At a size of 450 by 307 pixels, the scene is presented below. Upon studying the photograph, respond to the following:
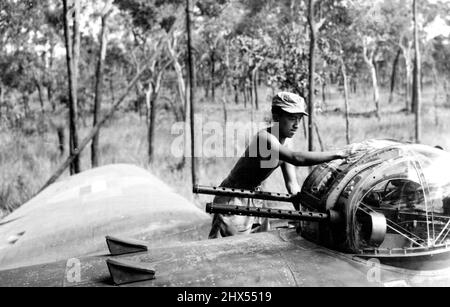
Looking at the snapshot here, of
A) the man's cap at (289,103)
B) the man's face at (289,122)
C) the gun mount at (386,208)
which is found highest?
the man's cap at (289,103)

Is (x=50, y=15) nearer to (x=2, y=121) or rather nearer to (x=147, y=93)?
A: (x=2, y=121)

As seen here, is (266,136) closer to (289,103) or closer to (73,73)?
(289,103)

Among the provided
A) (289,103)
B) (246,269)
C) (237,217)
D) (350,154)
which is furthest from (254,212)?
(237,217)

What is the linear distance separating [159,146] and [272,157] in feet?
58.8

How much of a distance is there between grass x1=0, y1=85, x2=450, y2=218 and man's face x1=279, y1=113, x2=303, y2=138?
21.0 ft

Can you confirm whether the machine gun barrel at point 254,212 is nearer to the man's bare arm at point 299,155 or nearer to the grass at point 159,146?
the man's bare arm at point 299,155

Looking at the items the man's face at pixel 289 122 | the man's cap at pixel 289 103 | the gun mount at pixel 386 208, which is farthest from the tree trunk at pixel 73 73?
the gun mount at pixel 386 208

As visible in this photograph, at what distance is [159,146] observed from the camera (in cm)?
2148

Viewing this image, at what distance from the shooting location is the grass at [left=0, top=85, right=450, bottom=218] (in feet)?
38.7

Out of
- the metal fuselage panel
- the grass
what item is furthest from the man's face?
the grass

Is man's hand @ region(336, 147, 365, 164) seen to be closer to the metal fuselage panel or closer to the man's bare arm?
the man's bare arm

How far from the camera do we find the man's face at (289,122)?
389cm

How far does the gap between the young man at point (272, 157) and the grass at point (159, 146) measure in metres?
5.85
